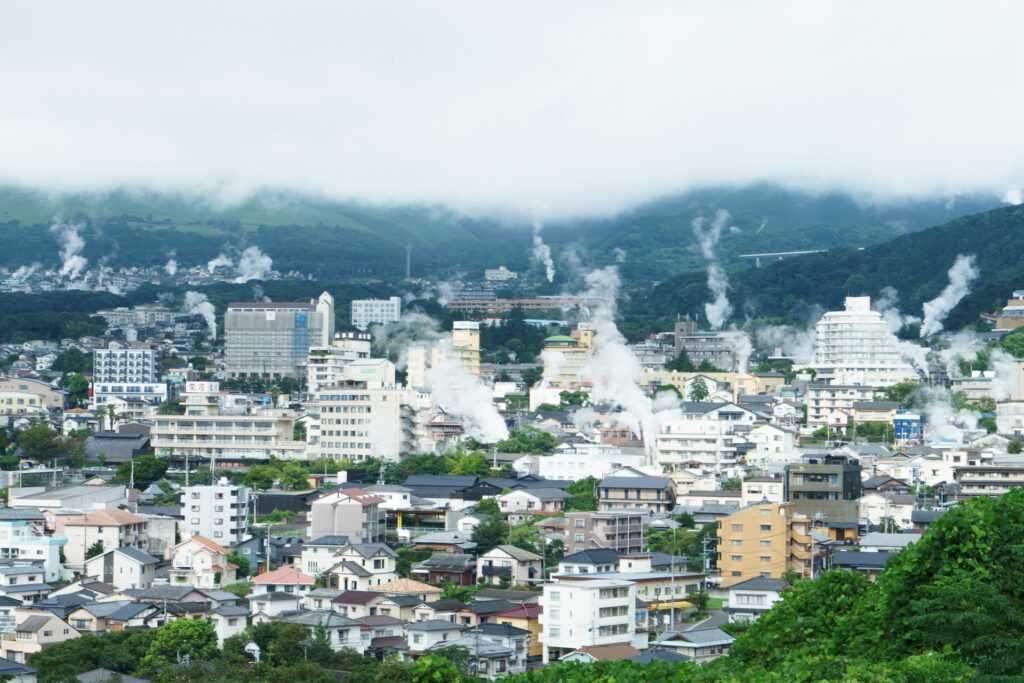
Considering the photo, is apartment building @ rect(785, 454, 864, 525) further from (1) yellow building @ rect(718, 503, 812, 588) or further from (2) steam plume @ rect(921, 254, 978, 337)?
(2) steam plume @ rect(921, 254, 978, 337)

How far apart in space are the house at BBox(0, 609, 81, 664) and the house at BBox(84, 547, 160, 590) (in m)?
4.07

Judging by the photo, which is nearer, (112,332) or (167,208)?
(112,332)

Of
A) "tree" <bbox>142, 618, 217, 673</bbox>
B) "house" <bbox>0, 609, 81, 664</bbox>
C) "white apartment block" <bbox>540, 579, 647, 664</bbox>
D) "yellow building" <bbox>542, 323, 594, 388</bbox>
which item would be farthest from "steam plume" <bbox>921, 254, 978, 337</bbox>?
"house" <bbox>0, 609, 81, 664</bbox>

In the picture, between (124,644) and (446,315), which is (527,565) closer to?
(124,644)

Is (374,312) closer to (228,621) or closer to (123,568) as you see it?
(123,568)

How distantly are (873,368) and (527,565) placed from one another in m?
31.2

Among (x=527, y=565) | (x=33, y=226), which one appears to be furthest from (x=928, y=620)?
(x=33, y=226)

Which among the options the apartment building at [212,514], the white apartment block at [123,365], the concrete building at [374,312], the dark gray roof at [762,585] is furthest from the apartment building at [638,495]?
the concrete building at [374,312]

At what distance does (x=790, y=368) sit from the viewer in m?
61.7

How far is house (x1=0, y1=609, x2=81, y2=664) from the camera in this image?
22875 mm

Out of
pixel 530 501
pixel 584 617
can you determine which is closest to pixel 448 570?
pixel 584 617

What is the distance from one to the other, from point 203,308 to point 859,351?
34.6m

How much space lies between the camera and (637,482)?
1337 inches

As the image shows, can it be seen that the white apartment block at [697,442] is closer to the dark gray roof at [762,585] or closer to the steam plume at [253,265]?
the dark gray roof at [762,585]
